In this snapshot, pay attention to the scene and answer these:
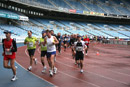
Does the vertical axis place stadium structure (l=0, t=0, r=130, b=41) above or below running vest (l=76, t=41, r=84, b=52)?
above

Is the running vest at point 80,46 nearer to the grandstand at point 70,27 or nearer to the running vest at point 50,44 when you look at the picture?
the grandstand at point 70,27

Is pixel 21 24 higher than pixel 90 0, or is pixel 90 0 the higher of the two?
pixel 90 0

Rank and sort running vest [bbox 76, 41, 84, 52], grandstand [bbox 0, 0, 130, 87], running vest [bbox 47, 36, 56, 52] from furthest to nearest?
running vest [bbox 76, 41, 84, 52]
running vest [bbox 47, 36, 56, 52]
grandstand [bbox 0, 0, 130, 87]

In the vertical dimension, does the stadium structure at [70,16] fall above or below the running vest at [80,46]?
above

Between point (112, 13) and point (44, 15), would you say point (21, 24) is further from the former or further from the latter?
point (112, 13)

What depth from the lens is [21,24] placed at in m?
42.6

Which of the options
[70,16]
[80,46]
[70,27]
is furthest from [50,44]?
[70,16]

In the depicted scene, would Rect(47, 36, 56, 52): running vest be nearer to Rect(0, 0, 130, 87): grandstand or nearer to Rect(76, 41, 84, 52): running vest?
Rect(0, 0, 130, 87): grandstand

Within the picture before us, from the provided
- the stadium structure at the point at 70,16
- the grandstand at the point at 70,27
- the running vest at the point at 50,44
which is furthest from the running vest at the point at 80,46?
the stadium structure at the point at 70,16

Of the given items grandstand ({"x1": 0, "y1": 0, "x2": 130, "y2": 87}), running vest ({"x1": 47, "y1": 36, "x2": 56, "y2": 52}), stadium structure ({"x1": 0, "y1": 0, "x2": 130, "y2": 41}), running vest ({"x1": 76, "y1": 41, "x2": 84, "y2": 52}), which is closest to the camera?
grandstand ({"x1": 0, "y1": 0, "x2": 130, "y2": 87})

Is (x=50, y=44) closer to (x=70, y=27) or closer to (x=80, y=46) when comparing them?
(x=80, y=46)

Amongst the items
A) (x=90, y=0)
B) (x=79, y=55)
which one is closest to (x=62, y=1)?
(x=90, y=0)

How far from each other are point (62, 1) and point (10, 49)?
5534 cm

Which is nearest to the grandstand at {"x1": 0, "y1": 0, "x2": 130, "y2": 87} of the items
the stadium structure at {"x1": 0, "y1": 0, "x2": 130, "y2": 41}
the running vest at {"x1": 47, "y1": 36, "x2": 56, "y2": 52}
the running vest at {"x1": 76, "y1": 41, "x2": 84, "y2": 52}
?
the stadium structure at {"x1": 0, "y1": 0, "x2": 130, "y2": 41}
